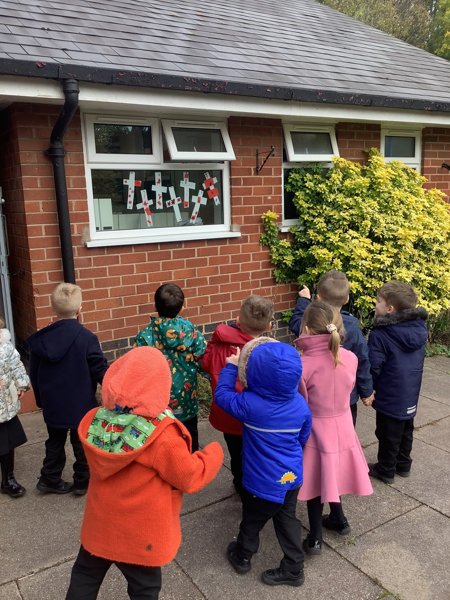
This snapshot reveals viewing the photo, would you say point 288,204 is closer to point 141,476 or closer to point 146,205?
point 146,205

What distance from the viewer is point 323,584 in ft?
8.51

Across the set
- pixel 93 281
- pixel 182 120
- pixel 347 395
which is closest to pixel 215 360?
pixel 347 395

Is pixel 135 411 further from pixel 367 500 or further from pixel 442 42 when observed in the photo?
pixel 442 42

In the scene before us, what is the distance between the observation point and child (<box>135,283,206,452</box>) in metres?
3.23

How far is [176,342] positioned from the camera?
10.6 feet

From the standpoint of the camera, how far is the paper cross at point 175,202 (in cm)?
532

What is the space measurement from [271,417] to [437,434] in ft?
8.66

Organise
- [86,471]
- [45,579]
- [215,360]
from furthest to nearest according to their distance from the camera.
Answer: [86,471] → [215,360] → [45,579]

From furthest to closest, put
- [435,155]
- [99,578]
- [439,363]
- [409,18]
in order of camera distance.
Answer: [409,18] → [435,155] → [439,363] → [99,578]

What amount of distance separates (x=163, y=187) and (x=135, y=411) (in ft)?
12.3

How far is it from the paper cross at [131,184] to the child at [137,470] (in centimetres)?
335

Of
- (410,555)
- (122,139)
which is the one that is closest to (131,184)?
(122,139)

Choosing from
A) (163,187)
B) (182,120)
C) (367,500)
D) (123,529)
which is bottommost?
(367,500)

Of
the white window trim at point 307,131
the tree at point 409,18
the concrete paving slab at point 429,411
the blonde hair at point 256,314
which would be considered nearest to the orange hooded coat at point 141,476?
the blonde hair at point 256,314
